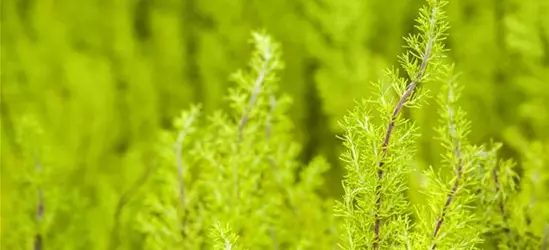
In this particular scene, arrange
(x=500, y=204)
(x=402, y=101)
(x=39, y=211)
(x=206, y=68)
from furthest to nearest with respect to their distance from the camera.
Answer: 1. (x=206, y=68)
2. (x=39, y=211)
3. (x=500, y=204)
4. (x=402, y=101)

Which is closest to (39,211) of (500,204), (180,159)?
(180,159)

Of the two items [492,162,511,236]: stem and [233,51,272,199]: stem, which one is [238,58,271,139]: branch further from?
[492,162,511,236]: stem

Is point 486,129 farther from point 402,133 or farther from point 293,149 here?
point 402,133

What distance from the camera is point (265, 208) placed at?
1.71 feet

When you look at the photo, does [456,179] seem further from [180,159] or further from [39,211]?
[39,211]

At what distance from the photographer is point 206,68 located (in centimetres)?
95

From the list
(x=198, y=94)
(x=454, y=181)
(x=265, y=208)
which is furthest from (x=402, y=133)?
(x=198, y=94)

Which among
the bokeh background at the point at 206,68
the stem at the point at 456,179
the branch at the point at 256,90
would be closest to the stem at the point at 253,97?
the branch at the point at 256,90

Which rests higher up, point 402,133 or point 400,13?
point 400,13

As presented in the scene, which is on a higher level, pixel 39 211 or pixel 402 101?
pixel 39 211

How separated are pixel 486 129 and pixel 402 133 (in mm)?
516

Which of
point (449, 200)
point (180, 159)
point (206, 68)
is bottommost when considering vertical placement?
point (449, 200)

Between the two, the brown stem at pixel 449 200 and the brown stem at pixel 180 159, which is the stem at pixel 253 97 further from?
the brown stem at pixel 449 200

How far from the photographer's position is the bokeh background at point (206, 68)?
794 mm
